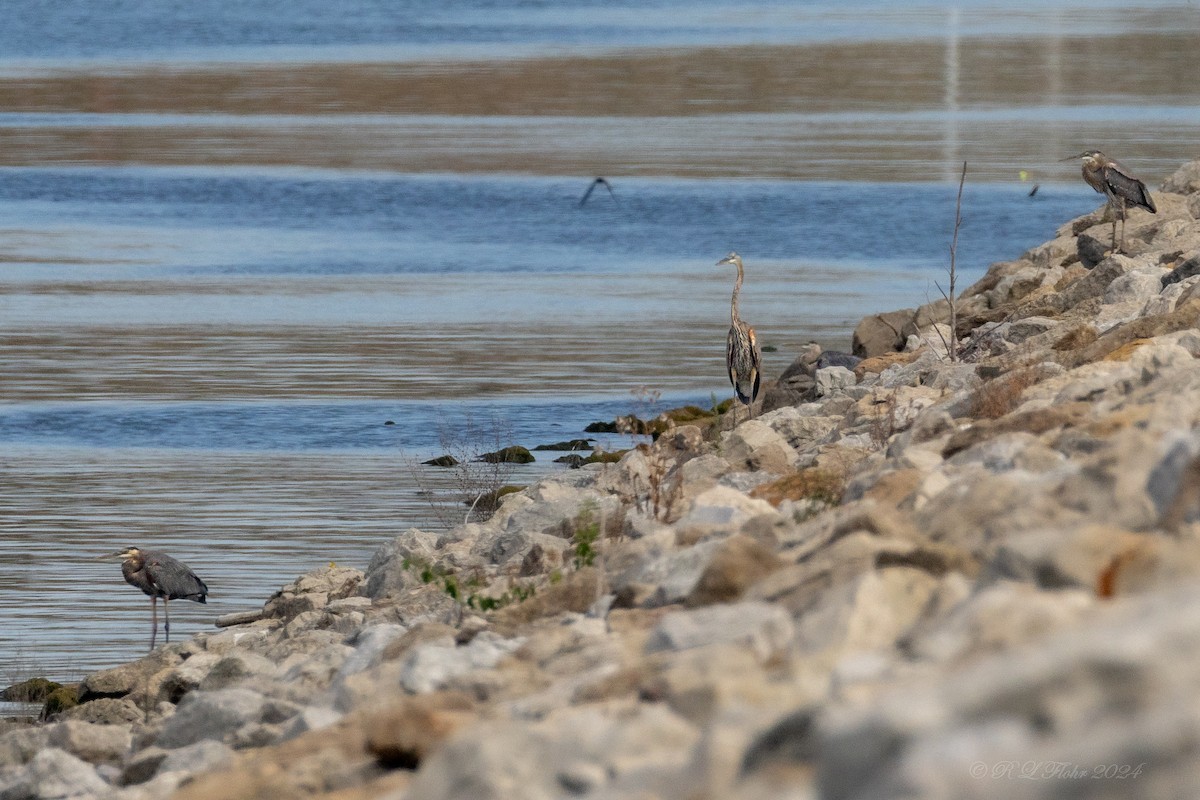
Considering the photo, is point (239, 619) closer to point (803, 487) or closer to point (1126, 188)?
point (803, 487)

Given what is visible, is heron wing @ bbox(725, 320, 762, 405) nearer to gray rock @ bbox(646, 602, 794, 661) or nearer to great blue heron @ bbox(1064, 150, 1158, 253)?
great blue heron @ bbox(1064, 150, 1158, 253)

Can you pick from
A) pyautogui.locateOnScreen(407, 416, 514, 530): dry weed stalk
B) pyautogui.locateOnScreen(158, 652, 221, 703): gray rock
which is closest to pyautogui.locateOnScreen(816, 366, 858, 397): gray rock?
pyautogui.locateOnScreen(407, 416, 514, 530): dry weed stalk

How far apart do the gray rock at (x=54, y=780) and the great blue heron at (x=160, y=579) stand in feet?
13.8

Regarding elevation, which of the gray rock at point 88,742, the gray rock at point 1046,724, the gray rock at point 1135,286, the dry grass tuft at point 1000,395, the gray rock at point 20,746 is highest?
the gray rock at point 1046,724

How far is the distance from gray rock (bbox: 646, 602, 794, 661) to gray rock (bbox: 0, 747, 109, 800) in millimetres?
2190

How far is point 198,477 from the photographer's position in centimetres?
1598

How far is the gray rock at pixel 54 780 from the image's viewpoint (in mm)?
6812

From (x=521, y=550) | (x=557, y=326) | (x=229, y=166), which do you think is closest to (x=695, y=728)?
(x=521, y=550)

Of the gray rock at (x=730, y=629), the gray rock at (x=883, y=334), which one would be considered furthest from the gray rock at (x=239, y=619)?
the gray rock at (x=883, y=334)

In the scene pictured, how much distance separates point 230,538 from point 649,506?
5.07 m

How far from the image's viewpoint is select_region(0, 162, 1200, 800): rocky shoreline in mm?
3373

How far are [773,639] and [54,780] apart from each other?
115 inches

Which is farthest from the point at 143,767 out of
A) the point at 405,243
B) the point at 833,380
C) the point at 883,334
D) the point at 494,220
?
the point at 494,220

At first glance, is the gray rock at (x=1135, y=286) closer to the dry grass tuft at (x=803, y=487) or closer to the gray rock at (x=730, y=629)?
the dry grass tuft at (x=803, y=487)
